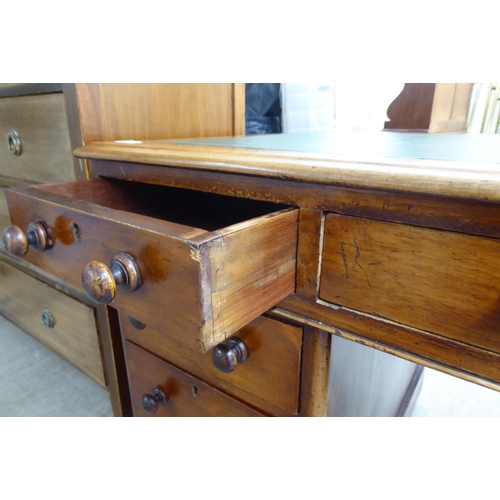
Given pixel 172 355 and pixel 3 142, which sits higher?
pixel 3 142

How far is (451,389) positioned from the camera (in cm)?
103

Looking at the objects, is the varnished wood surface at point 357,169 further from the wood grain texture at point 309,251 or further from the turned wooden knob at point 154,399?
the turned wooden knob at point 154,399

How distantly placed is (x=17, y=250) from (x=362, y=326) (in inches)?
14.7

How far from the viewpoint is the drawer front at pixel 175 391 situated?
54cm

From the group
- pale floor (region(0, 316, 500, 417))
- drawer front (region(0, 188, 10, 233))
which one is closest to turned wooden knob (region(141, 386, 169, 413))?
pale floor (region(0, 316, 500, 417))

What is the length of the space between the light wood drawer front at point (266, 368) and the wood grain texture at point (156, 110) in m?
0.37

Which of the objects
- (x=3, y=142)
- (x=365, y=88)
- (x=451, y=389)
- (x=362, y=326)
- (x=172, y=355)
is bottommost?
(x=451, y=389)

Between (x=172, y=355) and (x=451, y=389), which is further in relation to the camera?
(x=451, y=389)

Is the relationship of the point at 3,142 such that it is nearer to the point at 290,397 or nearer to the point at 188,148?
the point at 188,148

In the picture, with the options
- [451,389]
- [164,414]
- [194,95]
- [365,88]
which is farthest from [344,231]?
[365,88]

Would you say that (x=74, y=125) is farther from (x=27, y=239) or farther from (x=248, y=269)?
(x=248, y=269)

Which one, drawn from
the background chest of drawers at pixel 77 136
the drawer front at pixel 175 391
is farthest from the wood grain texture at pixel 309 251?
the background chest of drawers at pixel 77 136

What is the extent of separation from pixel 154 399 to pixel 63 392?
468 mm

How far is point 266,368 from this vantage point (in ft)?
1.51
